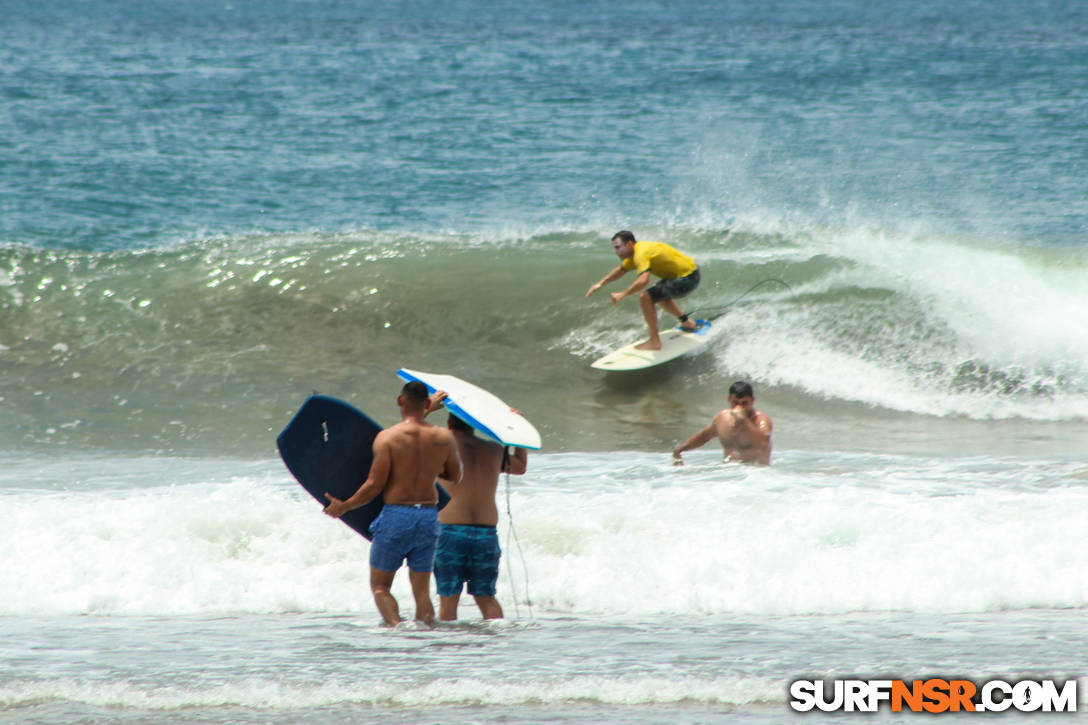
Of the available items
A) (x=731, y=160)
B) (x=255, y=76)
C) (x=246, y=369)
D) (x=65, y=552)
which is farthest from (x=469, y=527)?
(x=255, y=76)

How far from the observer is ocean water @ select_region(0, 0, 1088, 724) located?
4.91 metres

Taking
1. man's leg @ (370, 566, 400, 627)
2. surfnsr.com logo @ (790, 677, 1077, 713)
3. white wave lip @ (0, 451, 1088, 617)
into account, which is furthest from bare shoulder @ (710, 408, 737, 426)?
surfnsr.com logo @ (790, 677, 1077, 713)

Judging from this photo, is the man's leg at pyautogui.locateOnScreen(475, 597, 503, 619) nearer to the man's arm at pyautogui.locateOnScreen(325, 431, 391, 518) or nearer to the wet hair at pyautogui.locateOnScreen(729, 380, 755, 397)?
the man's arm at pyautogui.locateOnScreen(325, 431, 391, 518)

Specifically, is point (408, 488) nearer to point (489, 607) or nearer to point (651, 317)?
point (489, 607)

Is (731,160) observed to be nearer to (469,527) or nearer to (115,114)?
(115,114)

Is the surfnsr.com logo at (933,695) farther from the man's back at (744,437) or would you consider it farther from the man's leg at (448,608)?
→ the man's back at (744,437)

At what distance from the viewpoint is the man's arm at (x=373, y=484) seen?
5.38 m

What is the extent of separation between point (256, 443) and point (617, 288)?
5405 mm

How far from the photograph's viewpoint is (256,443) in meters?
9.82

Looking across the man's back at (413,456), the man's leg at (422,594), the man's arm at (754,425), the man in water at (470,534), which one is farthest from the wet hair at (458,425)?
the man's arm at (754,425)

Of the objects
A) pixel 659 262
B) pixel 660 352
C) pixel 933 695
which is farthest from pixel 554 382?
pixel 933 695

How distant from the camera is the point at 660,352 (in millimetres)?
11523

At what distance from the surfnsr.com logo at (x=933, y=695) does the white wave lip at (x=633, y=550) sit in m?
1.76

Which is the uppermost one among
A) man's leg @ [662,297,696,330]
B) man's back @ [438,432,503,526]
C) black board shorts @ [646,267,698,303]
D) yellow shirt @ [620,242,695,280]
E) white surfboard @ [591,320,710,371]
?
yellow shirt @ [620,242,695,280]
